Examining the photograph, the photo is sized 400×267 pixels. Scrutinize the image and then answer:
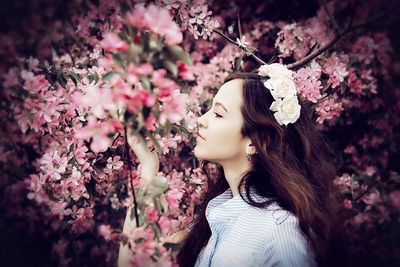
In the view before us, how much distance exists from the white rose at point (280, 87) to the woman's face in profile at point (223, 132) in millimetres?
144

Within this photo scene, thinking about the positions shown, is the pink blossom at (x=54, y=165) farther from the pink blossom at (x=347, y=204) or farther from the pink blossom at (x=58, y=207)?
the pink blossom at (x=347, y=204)

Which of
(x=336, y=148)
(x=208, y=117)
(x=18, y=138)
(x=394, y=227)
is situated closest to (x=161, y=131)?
(x=208, y=117)

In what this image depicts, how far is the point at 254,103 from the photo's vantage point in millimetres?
1929

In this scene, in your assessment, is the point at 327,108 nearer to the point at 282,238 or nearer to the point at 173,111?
the point at 282,238

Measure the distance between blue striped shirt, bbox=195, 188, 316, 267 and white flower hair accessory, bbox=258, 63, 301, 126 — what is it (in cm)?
37

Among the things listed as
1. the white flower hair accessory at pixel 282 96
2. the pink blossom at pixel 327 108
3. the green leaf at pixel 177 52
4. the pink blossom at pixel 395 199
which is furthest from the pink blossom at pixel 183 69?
the pink blossom at pixel 395 199

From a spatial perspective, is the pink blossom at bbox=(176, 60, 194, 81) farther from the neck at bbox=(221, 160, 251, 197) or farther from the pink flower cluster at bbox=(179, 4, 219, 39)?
the pink flower cluster at bbox=(179, 4, 219, 39)

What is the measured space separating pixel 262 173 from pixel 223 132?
0.27 metres

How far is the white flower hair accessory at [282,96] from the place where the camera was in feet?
6.18

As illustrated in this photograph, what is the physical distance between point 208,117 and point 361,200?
4.89ft

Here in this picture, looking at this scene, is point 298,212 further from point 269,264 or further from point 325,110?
point 325,110

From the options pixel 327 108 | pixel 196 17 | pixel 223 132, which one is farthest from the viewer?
pixel 327 108

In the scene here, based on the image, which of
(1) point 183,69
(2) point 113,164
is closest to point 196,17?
(2) point 113,164

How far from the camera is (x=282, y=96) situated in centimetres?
191
